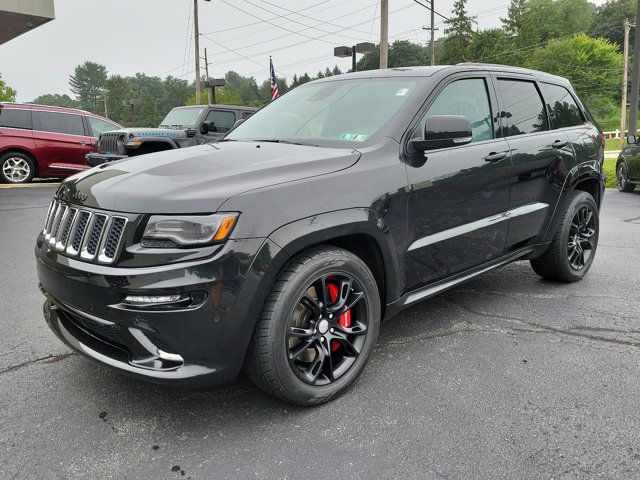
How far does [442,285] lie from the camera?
11.2 ft

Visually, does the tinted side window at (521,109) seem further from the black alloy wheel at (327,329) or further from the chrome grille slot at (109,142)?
the chrome grille slot at (109,142)

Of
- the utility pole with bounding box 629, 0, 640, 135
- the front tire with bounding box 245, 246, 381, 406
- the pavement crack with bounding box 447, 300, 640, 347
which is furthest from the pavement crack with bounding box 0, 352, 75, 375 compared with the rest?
the utility pole with bounding box 629, 0, 640, 135

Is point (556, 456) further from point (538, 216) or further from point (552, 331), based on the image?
point (538, 216)

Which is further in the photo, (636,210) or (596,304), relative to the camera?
(636,210)

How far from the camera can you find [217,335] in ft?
7.56

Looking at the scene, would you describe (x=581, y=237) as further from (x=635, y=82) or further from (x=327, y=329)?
(x=635, y=82)

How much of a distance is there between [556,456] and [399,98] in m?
2.18

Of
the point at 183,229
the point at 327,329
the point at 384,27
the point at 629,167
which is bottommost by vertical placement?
the point at 327,329

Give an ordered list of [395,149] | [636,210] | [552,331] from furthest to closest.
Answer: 1. [636,210]
2. [552,331]
3. [395,149]

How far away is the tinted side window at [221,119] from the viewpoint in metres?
12.1

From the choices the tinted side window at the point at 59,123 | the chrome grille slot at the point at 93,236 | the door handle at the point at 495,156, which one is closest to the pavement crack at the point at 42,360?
the chrome grille slot at the point at 93,236

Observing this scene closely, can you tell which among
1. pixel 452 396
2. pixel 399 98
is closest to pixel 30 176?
pixel 399 98

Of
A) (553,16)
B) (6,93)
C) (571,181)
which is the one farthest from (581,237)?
(553,16)

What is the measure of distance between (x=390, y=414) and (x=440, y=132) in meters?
1.57
